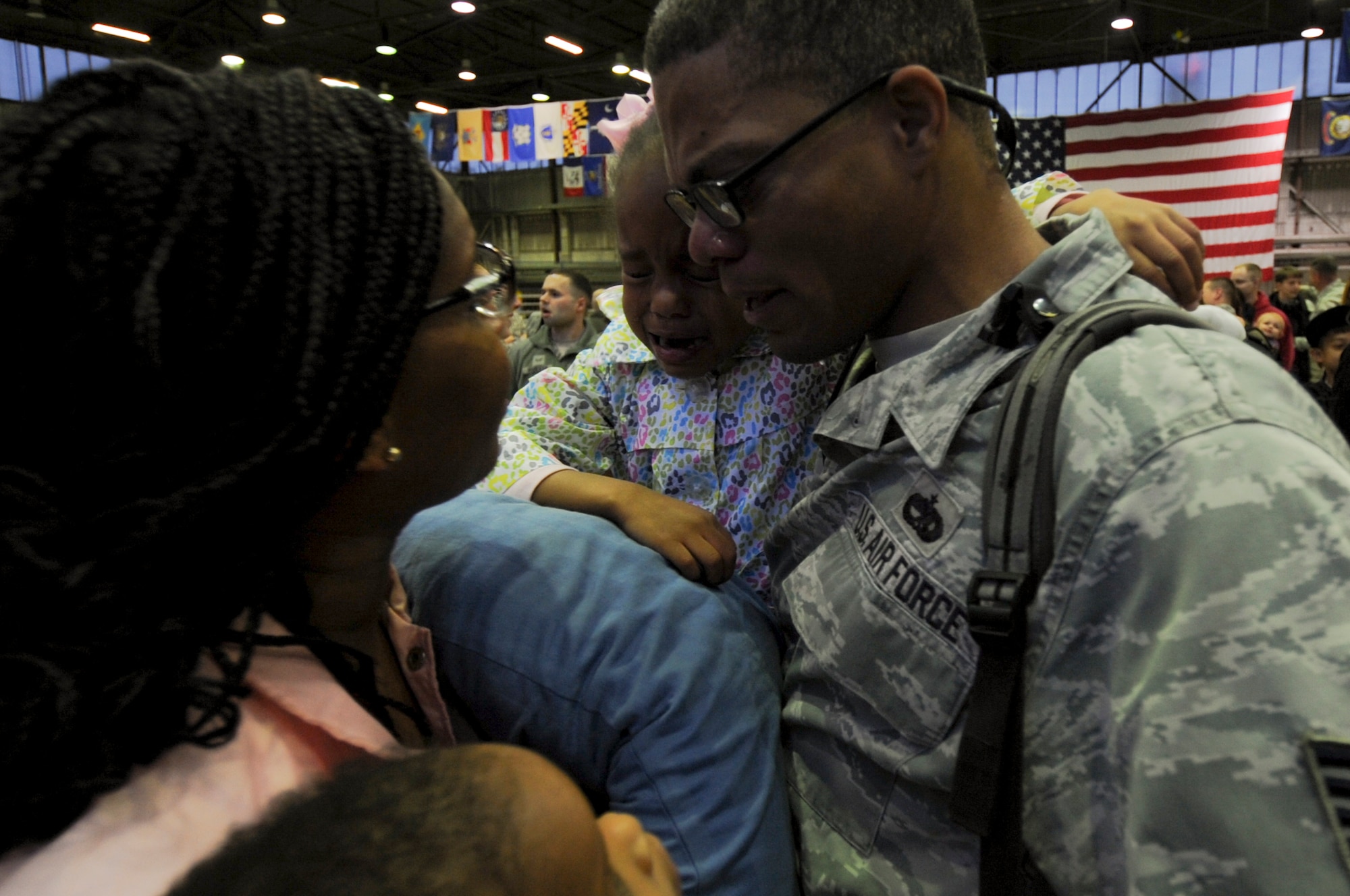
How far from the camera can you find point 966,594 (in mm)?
1127

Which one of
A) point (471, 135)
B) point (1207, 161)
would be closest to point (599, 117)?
point (471, 135)

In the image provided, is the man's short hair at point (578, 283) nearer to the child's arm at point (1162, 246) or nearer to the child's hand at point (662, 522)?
the child's hand at point (662, 522)

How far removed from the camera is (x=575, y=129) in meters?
14.9

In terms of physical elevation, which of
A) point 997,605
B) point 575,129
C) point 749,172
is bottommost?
point 997,605

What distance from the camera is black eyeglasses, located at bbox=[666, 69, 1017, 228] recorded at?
1.39 m

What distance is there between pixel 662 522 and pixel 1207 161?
37.6ft

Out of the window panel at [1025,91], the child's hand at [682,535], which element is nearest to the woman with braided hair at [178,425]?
the child's hand at [682,535]

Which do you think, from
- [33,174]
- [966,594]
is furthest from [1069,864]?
[33,174]

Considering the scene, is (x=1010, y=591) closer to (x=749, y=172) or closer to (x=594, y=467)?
(x=749, y=172)

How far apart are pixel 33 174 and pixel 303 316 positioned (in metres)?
0.25

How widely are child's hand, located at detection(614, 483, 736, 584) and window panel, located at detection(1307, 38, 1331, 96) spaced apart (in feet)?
69.2

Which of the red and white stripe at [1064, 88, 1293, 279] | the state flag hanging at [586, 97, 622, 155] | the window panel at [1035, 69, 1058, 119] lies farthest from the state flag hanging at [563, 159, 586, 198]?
the red and white stripe at [1064, 88, 1293, 279]

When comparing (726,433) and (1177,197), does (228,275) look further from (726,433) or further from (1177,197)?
(1177,197)

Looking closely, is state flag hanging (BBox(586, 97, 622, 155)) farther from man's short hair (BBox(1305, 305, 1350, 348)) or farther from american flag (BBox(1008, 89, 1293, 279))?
man's short hair (BBox(1305, 305, 1350, 348))
